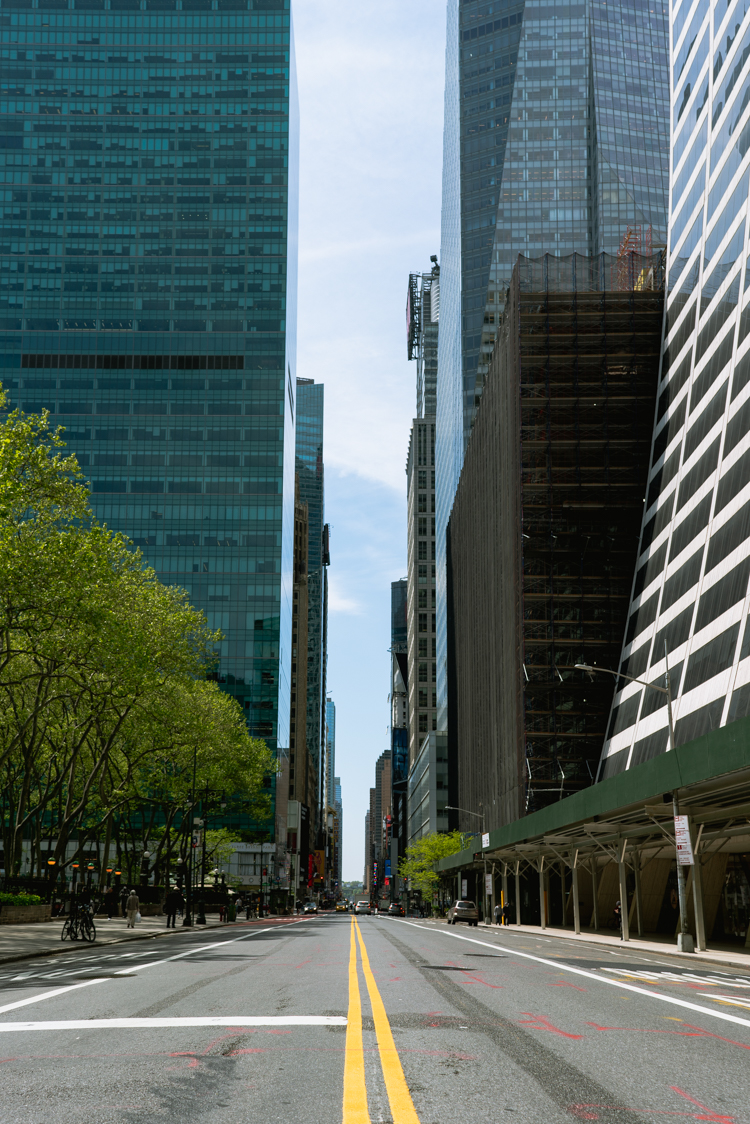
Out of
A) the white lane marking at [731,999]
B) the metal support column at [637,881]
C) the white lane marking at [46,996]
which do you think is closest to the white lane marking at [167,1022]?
the white lane marking at [46,996]

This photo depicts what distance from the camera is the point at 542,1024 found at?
11.5 m

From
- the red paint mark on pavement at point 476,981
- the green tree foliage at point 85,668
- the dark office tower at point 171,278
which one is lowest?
the red paint mark on pavement at point 476,981

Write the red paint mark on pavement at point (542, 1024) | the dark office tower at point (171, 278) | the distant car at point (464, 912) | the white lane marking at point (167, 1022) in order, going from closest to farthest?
the red paint mark on pavement at point (542, 1024) < the white lane marking at point (167, 1022) < the distant car at point (464, 912) < the dark office tower at point (171, 278)

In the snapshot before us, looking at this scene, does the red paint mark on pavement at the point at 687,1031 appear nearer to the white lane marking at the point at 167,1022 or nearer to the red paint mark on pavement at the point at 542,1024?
the red paint mark on pavement at the point at 542,1024

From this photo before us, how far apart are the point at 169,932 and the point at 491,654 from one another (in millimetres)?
53375

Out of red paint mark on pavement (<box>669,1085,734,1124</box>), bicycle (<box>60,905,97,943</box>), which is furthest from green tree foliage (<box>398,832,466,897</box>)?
red paint mark on pavement (<box>669,1085,734,1124</box>)

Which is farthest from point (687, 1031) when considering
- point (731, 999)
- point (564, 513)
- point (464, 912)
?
point (564, 513)

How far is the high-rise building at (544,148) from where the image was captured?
472 ft

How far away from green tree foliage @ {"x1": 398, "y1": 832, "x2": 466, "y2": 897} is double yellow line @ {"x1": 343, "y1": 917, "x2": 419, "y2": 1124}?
98.4m

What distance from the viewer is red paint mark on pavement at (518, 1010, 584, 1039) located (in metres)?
10.7

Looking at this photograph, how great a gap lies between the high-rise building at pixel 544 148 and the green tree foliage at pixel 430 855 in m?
29.5

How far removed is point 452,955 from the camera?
2480 centimetres

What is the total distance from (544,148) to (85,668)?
128188 millimetres

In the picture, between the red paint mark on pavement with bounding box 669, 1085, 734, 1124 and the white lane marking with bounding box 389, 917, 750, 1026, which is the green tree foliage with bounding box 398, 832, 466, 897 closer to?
the white lane marking with bounding box 389, 917, 750, 1026
